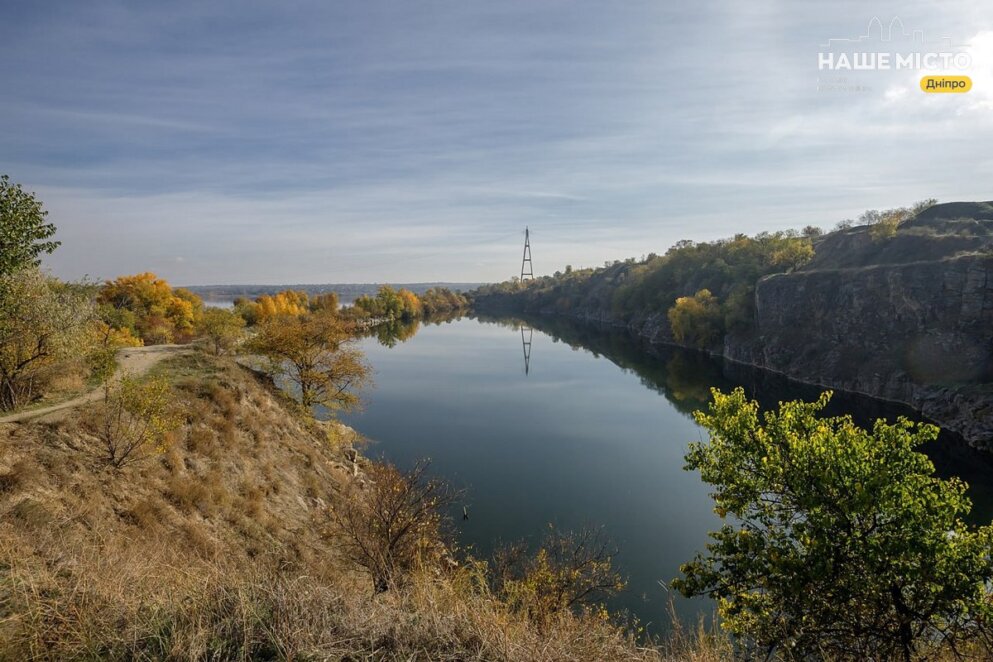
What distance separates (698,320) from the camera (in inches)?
2837

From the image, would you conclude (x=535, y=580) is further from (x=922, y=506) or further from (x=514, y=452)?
(x=514, y=452)

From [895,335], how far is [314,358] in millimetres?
52264

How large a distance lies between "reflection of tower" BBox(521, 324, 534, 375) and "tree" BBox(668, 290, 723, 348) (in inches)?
911

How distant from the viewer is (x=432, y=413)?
40.7 m

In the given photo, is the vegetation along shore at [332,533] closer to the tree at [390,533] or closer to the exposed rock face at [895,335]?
the tree at [390,533]

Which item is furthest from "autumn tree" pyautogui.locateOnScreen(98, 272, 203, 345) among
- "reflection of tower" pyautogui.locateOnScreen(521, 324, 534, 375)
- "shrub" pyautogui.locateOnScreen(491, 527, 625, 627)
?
"shrub" pyautogui.locateOnScreen(491, 527, 625, 627)

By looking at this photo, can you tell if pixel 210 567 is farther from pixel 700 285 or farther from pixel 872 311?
pixel 700 285

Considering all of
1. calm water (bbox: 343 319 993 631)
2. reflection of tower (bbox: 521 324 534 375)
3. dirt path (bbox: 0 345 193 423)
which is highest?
dirt path (bbox: 0 345 193 423)

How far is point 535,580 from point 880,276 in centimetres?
5681

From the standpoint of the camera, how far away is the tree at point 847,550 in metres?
7.04

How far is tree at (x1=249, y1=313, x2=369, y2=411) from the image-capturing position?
1081 inches

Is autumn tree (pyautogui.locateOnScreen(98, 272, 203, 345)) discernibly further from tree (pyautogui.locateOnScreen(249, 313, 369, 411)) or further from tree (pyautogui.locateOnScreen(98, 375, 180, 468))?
tree (pyautogui.locateOnScreen(98, 375, 180, 468))

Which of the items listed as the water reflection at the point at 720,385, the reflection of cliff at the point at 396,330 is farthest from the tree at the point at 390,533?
the reflection of cliff at the point at 396,330

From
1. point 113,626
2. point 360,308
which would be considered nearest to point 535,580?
point 113,626
